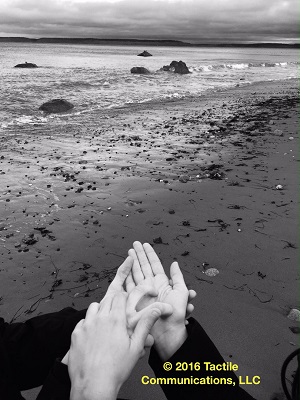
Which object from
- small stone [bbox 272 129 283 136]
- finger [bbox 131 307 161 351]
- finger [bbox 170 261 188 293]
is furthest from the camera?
small stone [bbox 272 129 283 136]

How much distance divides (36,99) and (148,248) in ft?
61.8

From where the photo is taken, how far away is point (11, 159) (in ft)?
27.8

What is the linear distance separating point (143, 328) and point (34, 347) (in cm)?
106

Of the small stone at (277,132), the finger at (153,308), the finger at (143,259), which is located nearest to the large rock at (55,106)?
the small stone at (277,132)

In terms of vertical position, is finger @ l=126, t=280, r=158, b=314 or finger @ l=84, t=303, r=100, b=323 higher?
finger @ l=84, t=303, r=100, b=323

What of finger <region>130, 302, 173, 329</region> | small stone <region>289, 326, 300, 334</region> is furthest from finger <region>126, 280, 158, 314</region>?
small stone <region>289, 326, 300, 334</region>

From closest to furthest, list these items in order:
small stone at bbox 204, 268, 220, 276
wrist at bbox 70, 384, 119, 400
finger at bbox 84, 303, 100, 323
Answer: wrist at bbox 70, 384, 119, 400, finger at bbox 84, 303, 100, 323, small stone at bbox 204, 268, 220, 276

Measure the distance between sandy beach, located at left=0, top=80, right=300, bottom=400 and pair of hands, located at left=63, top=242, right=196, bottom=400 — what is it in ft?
4.04

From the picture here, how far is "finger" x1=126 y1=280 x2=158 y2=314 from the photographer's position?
6.44ft

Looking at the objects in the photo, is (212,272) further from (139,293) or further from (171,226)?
(139,293)

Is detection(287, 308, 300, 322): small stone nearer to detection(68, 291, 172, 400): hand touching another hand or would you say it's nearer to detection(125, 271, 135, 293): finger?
detection(125, 271, 135, 293): finger

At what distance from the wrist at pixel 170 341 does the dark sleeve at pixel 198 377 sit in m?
0.04

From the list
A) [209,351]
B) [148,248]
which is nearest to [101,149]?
[148,248]

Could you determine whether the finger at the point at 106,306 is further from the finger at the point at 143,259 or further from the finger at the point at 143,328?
the finger at the point at 143,259
